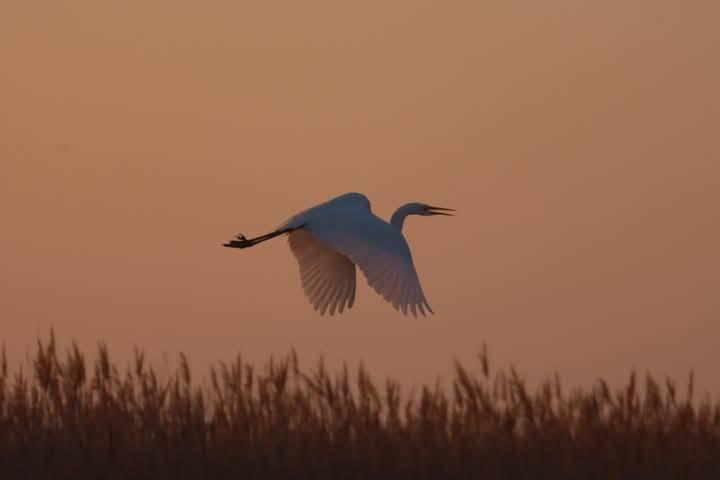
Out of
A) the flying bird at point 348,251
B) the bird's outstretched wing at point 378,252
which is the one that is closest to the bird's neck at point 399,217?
the flying bird at point 348,251

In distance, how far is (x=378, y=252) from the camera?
13.6 meters

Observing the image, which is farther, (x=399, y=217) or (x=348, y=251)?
(x=399, y=217)

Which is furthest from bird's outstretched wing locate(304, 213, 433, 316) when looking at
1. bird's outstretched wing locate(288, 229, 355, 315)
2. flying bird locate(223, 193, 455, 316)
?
bird's outstretched wing locate(288, 229, 355, 315)

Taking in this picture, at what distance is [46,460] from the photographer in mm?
11359

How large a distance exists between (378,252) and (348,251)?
0.64ft

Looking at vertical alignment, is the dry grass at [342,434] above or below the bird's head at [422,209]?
below

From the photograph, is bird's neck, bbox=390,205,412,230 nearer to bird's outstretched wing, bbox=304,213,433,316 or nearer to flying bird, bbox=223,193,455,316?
flying bird, bbox=223,193,455,316

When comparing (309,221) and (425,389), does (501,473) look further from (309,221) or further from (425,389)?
(309,221)

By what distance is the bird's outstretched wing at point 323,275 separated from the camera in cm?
1465

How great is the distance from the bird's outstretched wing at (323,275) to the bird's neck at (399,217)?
1.37 ft

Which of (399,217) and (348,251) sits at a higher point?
(399,217)

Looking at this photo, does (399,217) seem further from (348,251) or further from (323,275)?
(348,251)

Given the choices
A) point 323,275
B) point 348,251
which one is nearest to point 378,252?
point 348,251

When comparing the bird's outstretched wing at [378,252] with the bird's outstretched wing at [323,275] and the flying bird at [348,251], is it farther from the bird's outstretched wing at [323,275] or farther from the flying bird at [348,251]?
the bird's outstretched wing at [323,275]
